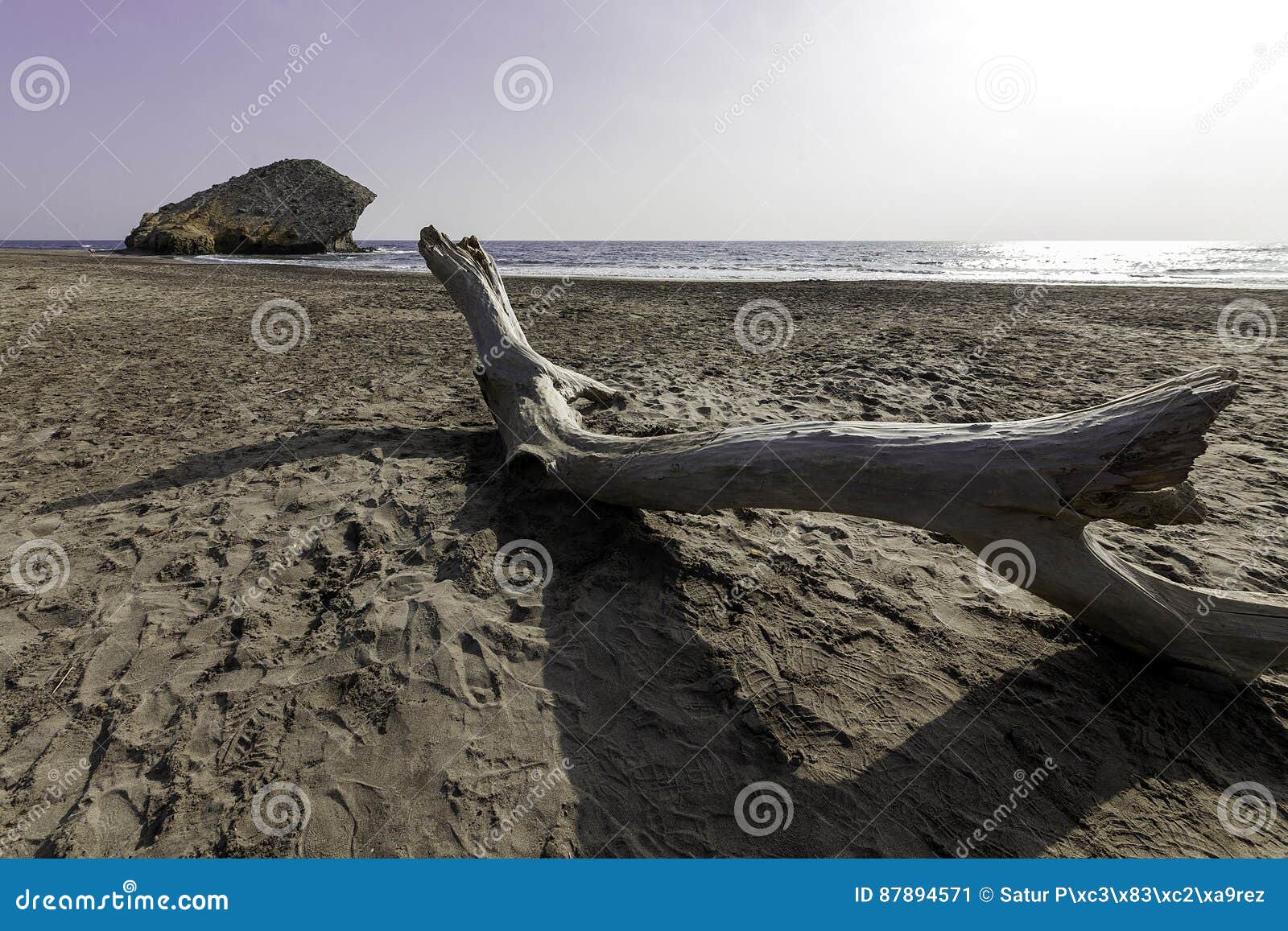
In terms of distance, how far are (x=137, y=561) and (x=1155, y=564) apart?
535 cm

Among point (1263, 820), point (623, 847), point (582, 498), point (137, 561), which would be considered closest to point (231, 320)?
point (137, 561)

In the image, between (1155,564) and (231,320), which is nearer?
(1155,564)

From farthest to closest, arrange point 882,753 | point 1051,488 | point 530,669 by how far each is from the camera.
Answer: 1. point 530,669
2. point 1051,488
3. point 882,753

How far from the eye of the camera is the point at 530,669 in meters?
2.60

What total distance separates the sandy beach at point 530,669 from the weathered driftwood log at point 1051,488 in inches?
10.3

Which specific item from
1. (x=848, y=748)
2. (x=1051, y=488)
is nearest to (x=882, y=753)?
(x=848, y=748)

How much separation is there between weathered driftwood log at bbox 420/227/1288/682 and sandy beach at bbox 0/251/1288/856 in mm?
263

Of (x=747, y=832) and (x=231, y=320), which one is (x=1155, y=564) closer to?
(x=747, y=832)

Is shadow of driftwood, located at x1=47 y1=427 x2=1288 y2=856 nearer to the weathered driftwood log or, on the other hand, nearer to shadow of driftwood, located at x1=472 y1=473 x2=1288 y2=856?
shadow of driftwood, located at x1=472 y1=473 x2=1288 y2=856

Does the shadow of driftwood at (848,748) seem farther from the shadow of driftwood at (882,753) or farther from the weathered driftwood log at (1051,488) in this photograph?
the weathered driftwood log at (1051,488)

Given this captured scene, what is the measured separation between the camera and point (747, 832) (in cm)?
203

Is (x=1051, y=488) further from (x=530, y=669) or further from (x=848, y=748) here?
(x=530, y=669)

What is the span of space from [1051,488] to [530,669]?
7.40 feet

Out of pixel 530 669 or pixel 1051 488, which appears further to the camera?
pixel 530 669
